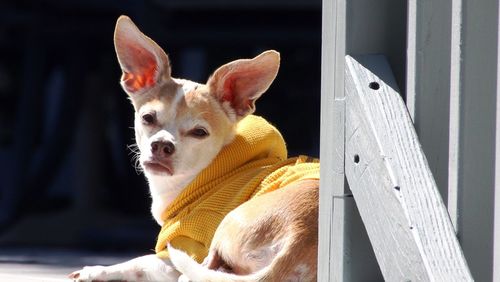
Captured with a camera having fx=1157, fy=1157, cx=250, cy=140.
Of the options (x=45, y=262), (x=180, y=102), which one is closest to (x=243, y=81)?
(x=180, y=102)

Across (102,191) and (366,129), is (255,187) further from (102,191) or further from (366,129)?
(102,191)

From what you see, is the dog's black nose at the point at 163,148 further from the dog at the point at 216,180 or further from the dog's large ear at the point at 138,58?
the dog's large ear at the point at 138,58

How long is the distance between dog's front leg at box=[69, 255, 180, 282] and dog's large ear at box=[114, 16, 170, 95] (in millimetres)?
621

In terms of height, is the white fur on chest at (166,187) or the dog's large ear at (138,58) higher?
the dog's large ear at (138,58)

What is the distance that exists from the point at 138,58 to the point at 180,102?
1.03 ft

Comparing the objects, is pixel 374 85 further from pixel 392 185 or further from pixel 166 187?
pixel 166 187

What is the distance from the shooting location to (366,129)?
2.06 meters

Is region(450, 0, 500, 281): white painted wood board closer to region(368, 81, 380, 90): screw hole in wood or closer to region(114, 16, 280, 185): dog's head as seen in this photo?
region(368, 81, 380, 90): screw hole in wood

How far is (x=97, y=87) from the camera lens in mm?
8508

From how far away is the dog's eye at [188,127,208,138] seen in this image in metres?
3.28

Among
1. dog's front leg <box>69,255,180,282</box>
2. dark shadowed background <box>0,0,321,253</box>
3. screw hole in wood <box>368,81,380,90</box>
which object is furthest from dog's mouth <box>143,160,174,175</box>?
dark shadowed background <box>0,0,321,253</box>

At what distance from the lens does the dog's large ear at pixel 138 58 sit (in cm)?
342

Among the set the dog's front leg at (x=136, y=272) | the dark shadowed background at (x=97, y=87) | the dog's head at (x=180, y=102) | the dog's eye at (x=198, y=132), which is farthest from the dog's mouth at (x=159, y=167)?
the dark shadowed background at (x=97, y=87)

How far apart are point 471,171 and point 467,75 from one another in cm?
16
